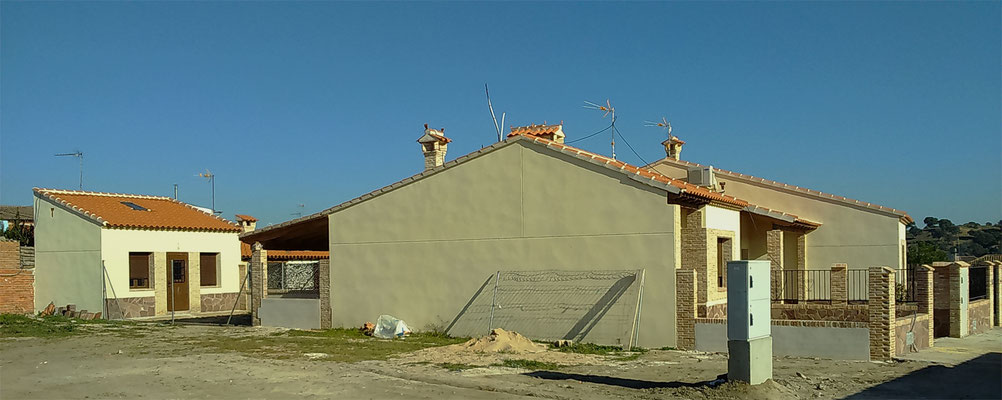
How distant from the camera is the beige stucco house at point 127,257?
2620cm

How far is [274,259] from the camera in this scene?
3225 cm

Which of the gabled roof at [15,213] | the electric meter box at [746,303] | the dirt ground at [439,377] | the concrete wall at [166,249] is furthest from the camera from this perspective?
the gabled roof at [15,213]

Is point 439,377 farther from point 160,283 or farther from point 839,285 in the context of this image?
point 160,283

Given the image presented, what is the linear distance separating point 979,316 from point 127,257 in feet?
83.7

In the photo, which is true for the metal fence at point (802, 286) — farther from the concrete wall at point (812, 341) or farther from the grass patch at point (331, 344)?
the grass patch at point (331, 344)

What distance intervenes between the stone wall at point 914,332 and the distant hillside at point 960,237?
143 feet

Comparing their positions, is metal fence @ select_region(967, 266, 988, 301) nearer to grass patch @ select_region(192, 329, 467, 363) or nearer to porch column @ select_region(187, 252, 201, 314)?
grass patch @ select_region(192, 329, 467, 363)

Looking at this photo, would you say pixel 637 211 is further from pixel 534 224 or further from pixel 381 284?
pixel 381 284

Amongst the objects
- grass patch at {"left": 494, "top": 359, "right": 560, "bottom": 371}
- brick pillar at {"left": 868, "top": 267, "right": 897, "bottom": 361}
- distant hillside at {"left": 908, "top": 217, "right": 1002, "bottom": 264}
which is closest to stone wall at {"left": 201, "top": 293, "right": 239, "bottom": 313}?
grass patch at {"left": 494, "top": 359, "right": 560, "bottom": 371}

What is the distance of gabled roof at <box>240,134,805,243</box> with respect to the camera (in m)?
16.9

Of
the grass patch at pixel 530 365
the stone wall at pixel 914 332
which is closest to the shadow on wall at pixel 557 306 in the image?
the grass patch at pixel 530 365

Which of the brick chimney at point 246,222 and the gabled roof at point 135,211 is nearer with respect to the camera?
the gabled roof at point 135,211

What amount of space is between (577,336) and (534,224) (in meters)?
2.76

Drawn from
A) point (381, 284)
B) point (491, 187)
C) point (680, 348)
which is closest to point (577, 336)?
point (680, 348)
